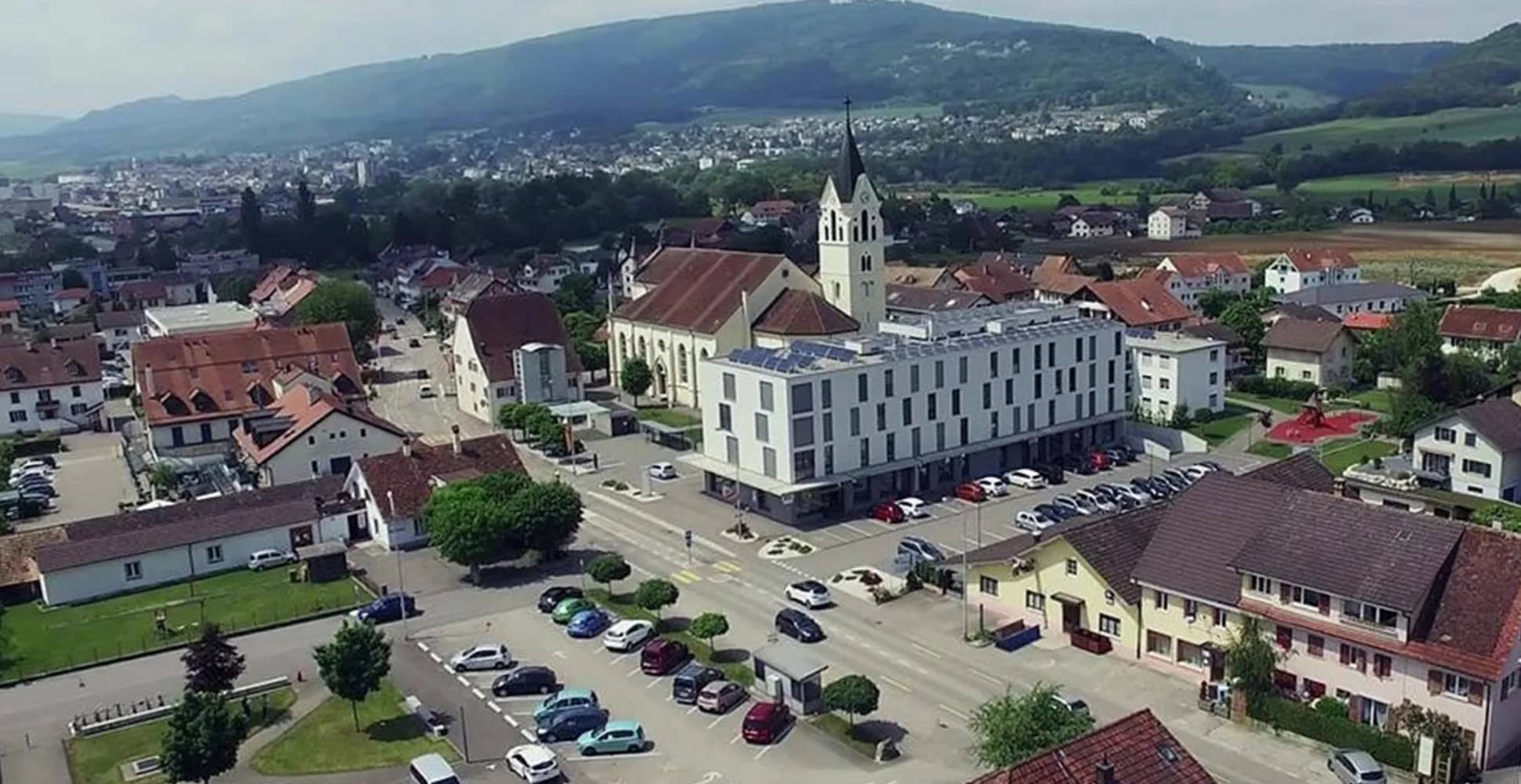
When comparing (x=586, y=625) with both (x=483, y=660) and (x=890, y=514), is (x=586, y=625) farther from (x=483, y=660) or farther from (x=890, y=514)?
(x=890, y=514)

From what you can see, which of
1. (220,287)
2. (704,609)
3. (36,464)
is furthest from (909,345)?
(220,287)

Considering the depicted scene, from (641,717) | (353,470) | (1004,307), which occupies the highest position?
(1004,307)

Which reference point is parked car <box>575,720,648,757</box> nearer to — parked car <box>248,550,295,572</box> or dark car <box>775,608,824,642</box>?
dark car <box>775,608,824,642</box>

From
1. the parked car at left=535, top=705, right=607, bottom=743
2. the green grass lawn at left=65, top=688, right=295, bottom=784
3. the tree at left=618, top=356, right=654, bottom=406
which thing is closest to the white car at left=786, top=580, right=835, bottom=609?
the parked car at left=535, top=705, right=607, bottom=743

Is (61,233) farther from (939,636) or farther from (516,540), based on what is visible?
(939,636)

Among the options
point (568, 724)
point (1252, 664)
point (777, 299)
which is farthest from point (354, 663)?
point (777, 299)

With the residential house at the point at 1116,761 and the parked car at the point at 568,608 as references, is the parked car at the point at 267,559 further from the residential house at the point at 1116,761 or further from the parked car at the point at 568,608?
the residential house at the point at 1116,761
